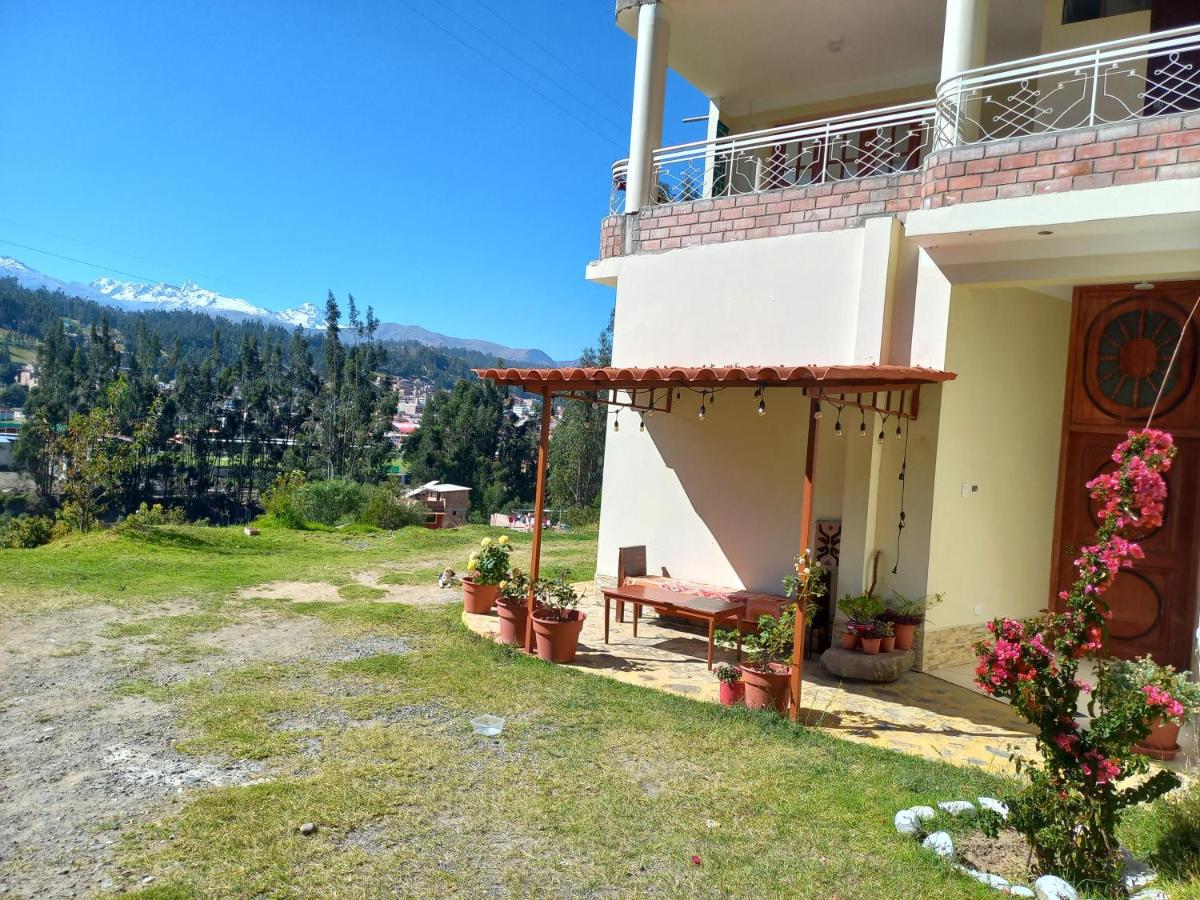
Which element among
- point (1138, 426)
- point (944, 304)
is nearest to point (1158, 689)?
A: point (944, 304)

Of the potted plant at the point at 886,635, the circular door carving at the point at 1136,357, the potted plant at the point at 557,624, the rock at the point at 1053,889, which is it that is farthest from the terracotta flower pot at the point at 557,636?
the circular door carving at the point at 1136,357

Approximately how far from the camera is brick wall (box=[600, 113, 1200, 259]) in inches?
241

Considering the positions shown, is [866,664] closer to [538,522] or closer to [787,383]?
[787,383]

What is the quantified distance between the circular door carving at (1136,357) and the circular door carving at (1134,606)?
1654 mm

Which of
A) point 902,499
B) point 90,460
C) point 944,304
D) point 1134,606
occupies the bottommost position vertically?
point 1134,606

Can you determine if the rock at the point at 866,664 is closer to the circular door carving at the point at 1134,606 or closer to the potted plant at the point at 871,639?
the potted plant at the point at 871,639

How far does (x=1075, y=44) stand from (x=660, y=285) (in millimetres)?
4719

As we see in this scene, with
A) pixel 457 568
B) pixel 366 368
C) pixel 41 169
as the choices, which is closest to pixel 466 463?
pixel 366 368

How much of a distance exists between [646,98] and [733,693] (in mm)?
6882

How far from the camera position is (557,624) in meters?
7.22

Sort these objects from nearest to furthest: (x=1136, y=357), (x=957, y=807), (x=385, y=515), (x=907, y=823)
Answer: (x=907, y=823), (x=957, y=807), (x=1136, y=357), (x=385, y=515)

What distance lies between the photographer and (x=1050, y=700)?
3615mm

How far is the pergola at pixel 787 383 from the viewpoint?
5.84m

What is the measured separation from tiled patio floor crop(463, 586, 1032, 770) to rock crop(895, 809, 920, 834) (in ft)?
3.73
